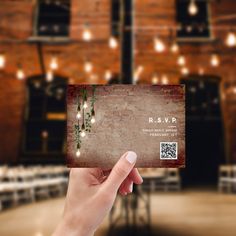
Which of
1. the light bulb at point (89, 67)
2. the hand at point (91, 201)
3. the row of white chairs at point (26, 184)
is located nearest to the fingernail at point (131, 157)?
the hand at point (91, 201)

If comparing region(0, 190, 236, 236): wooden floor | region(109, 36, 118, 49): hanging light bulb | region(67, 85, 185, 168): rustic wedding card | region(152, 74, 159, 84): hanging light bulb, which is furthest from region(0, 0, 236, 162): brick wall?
region(67, 85, 185, 168): rustic wedding card

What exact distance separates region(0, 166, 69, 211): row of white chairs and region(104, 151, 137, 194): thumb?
21.0ft

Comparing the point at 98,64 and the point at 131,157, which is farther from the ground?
the point at 98,64

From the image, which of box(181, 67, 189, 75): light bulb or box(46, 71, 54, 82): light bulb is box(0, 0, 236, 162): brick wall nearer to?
box(181, 67, 189, 75): light bulb

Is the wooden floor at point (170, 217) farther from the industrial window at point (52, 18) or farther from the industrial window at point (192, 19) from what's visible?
the industrial window at point (52, 18)

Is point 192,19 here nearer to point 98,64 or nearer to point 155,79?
point 155,79

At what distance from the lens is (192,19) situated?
11.8m

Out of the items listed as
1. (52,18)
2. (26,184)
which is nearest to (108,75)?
(52,18)

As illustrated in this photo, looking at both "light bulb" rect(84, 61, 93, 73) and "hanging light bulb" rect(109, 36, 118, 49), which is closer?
"hanging light bulb" rect(109, 36, 118, 49)

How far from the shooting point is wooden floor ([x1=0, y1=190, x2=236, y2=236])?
525cm

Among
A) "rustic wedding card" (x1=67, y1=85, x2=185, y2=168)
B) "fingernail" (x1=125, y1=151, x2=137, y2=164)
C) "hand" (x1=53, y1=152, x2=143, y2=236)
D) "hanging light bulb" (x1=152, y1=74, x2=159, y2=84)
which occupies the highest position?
"hanging light bulb" (x1=152, y1=74, x2=159, y2=84)

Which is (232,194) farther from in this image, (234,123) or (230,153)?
(234,123)

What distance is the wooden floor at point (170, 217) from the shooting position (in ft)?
17.2

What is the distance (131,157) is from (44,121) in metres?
10.3
